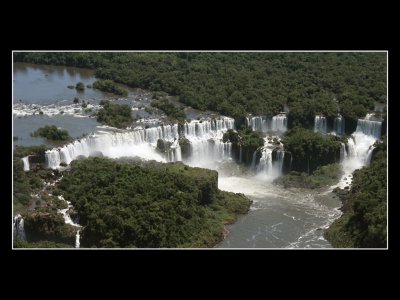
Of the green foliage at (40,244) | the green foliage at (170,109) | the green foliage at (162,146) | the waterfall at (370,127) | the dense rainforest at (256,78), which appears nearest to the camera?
the green foliage at (40,244)

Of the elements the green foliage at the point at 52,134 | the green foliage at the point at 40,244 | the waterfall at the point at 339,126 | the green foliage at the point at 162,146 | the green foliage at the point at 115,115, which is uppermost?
the green foliage at the point at 115,115

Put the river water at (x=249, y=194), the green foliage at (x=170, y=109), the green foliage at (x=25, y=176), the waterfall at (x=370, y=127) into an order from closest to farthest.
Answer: the green foliage at (x=25, y=176) → the river water at (x=249, y=194) → the waterfall at (x=370, y=127) → the green foliage at (x=170, y=109)

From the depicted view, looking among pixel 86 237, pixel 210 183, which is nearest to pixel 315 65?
pixel 210 183

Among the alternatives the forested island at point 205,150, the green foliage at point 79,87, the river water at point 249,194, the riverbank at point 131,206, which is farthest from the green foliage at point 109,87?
the riverbank at point 131,206

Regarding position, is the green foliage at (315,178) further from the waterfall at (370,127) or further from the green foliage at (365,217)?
the waterfall at (370,127)

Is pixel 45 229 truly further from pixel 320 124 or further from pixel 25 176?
pixel 320 124

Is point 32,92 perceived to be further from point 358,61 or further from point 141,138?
point 358,61

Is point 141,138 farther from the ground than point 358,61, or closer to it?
closer to it
